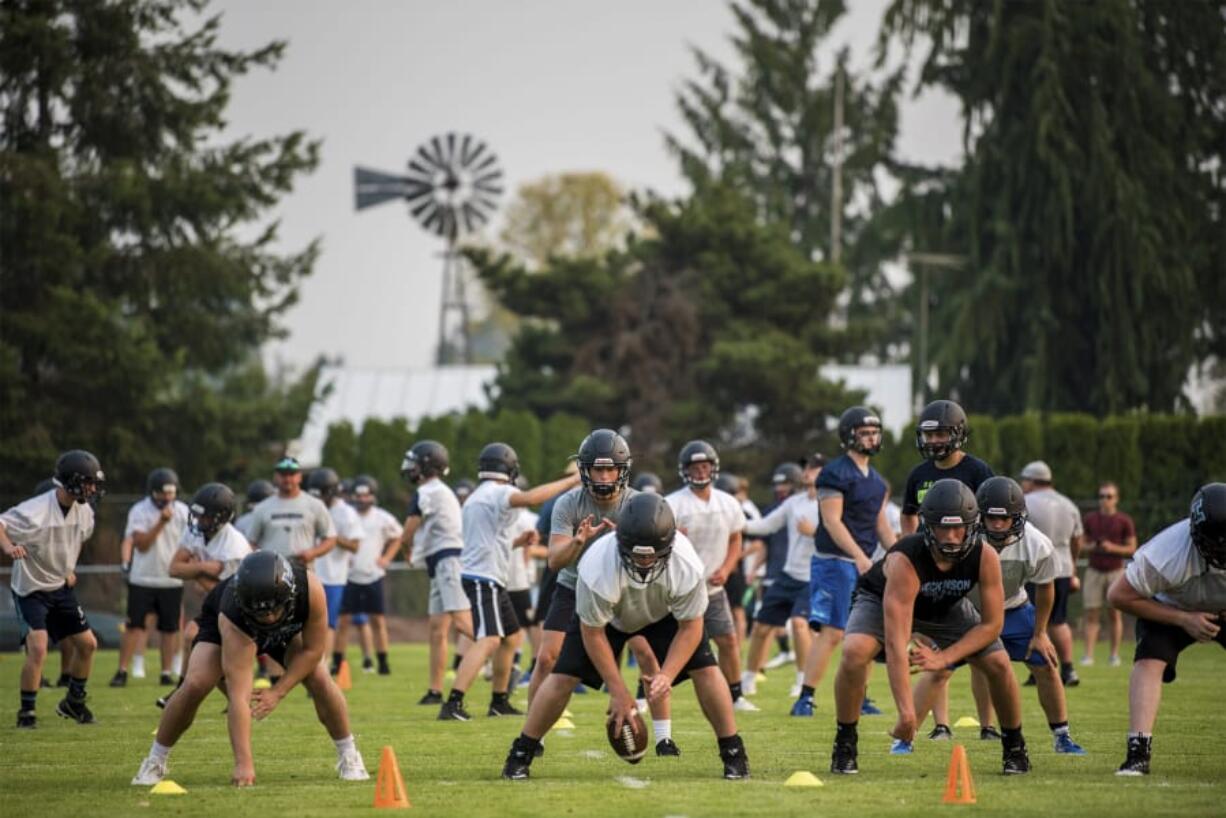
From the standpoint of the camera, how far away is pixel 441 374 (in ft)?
169

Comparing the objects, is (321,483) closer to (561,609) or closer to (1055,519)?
(1055,519)

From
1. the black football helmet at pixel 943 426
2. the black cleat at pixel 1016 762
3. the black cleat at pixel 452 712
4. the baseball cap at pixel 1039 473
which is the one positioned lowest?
the black cleat at pixel 452 712

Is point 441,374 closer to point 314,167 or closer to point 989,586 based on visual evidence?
point 314,167

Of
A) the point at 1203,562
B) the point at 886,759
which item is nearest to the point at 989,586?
the point at 1203,562

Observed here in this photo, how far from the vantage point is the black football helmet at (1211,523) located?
9.57m

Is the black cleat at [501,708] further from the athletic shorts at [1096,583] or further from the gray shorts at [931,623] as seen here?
the athletic shorts at [1096,583]

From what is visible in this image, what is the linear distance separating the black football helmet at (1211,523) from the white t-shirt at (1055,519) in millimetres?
9119

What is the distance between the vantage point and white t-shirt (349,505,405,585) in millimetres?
22797

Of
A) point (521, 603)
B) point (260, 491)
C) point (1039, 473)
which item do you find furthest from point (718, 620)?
point (260, 491)

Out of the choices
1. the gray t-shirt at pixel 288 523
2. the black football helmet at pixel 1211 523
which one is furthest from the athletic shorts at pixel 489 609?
the black football helmet at pixel 1211 523

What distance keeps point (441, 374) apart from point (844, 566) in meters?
36.9

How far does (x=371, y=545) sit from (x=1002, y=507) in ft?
44.3

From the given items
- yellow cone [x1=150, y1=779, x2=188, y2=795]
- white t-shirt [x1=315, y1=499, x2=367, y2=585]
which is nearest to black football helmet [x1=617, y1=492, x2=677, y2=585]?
yellow cone [x1=150, y1=779, x2=188, y2=795]

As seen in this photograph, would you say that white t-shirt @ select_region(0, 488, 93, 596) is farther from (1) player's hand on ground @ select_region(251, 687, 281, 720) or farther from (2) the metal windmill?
(2) the metal windmill
